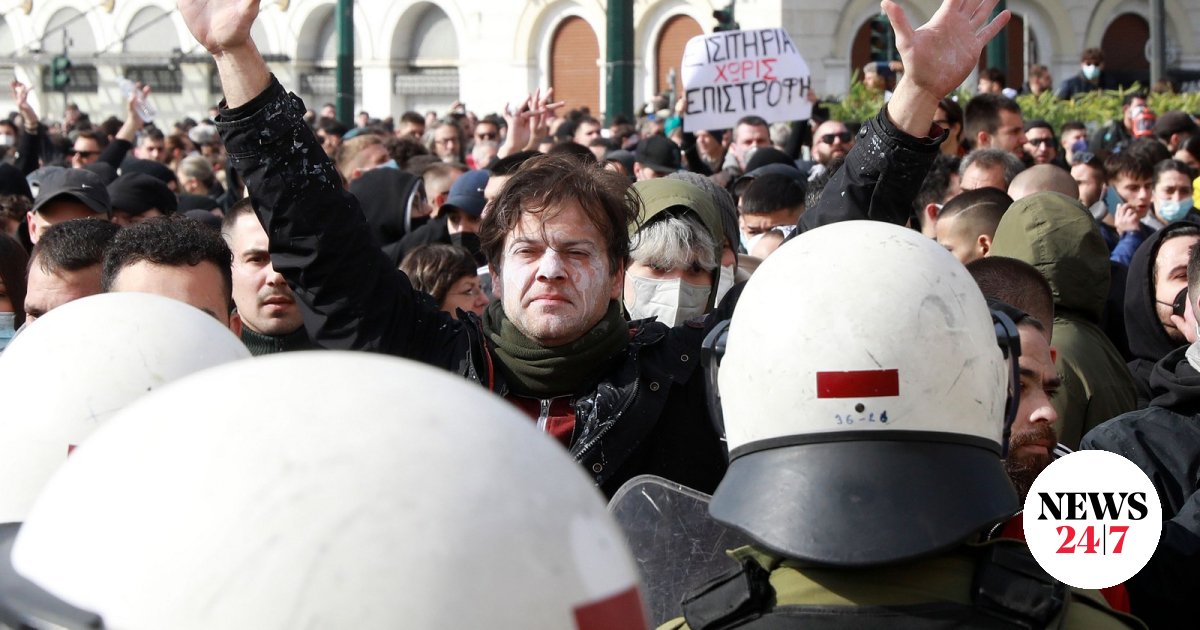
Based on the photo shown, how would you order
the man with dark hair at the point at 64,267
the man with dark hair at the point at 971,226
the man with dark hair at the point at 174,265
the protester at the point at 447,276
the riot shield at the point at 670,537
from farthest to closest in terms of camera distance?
1. the man with dark hair at the point at 971,226
2. the protester at the point at 447,276
3. the man with dark hair at the point at 64,267
4. the man with dark hair at the point at 174,265
5. the riot shield at the point at 670,537

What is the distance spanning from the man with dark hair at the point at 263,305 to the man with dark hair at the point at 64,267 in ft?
1.36

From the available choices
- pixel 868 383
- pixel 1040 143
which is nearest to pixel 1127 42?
pixel 1040 143

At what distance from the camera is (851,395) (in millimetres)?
1716

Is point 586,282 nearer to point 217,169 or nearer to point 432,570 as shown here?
point 432,570

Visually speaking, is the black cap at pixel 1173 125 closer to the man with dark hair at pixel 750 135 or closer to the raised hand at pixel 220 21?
the man with dark hair at pixel 750 135

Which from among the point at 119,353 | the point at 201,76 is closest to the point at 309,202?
the point at 119,353

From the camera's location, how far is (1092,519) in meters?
1.83

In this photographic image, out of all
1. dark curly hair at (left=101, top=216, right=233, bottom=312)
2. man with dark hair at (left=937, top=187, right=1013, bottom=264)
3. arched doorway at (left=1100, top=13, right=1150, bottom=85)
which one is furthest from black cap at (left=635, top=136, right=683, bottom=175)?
arched doorway at (left=1100, top=13, right=1150, bottom=85)

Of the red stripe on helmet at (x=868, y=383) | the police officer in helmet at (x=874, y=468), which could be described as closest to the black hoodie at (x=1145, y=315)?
the police officer in helmet at (x=874, y=468)

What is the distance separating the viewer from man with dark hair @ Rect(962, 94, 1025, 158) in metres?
8.27

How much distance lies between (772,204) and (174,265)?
11.7 feet

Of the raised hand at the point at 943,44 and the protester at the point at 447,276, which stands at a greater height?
the raised hand at the point at 943,44

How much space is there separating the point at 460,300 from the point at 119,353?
350 cm

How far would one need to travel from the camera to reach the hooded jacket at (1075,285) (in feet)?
13.8
